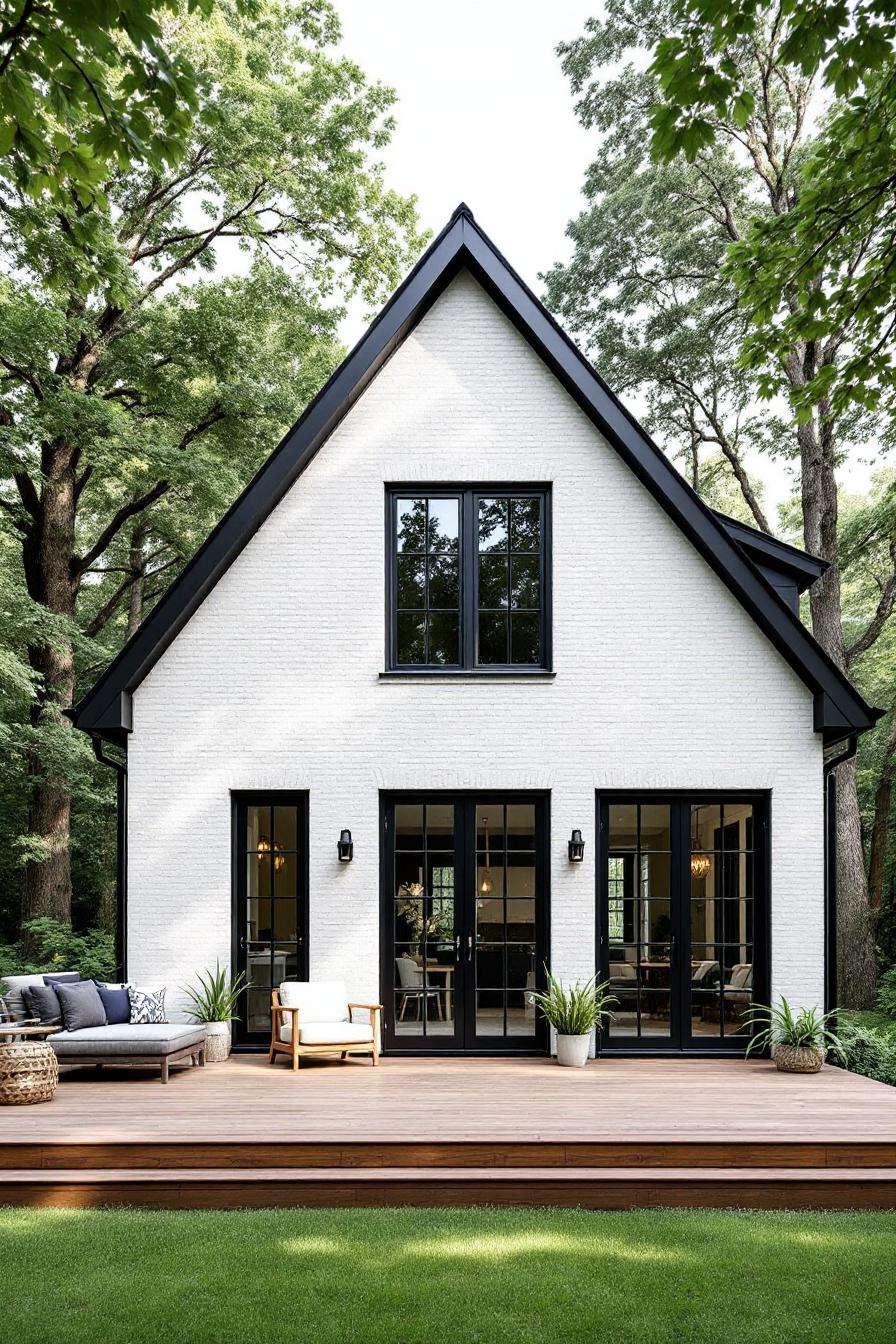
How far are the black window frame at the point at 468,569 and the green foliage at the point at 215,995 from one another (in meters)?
3.10

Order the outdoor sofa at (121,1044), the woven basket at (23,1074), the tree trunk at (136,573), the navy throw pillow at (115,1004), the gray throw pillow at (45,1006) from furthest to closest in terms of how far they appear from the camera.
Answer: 1. the tree trunk at (136,573)
2. the navy throw pillow at (115,1004)
3. the gray throw pillow at (45,1006)
4. the outdoor sofa at (121,1044)
5. the woven basket at (23,1074)

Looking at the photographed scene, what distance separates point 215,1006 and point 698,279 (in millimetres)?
14075

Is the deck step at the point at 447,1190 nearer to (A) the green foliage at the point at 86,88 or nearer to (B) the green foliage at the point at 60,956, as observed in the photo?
(A) the green foliage at the point at 86,88

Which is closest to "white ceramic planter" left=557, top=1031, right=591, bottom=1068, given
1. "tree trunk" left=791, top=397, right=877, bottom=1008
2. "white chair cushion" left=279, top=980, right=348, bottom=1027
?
"white chair cushion" left=279, top=980, right=348, bottom=1027

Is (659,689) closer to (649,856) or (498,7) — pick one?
(649,856)

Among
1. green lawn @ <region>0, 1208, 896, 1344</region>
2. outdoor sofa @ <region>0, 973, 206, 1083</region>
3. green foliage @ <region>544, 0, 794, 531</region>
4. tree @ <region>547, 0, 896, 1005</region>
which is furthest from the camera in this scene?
green foliage @ <region>544, 0, 794, 531</region>

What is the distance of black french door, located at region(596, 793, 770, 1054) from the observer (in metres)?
9.41

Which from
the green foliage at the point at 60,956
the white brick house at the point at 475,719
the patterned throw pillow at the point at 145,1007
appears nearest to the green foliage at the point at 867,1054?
the white brick house at the point at 475,719

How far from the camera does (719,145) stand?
16.3 metres

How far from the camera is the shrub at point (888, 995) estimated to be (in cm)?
1455

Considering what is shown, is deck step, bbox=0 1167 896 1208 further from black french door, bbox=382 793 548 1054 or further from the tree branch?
the tree branch

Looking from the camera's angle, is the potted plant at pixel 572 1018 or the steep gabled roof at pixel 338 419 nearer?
the potted plant at pixel 572 1018

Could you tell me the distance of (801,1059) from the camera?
8.70m

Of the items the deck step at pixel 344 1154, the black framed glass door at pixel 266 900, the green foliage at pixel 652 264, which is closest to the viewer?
the deck step at pixel 344 1154
